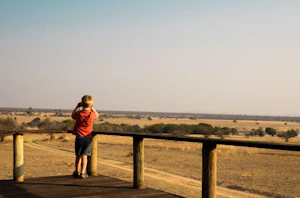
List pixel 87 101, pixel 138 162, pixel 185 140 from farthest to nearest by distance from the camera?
1. pixel 87 101
2. pixel 138 162
3. pixel 185 140

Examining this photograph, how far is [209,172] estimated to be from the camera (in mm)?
5617

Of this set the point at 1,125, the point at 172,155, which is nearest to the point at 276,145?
the point at 172,155

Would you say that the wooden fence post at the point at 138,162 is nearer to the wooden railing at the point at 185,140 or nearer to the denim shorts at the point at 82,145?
the wooden railing at the point at 185,140

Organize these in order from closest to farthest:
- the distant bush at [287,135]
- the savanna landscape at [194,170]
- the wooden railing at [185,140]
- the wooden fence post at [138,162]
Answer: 1. the wooden railing at [185,140]
2. the wooden fence post at [138,162]
3. the savanna landscape at [194,170]
4. the distant bush at [287,135]

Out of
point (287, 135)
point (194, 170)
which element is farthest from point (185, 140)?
point (287, 135)

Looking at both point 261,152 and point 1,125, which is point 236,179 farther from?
point 1,125

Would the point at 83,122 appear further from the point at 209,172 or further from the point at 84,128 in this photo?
the point at 209,172

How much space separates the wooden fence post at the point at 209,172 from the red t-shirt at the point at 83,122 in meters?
2.48

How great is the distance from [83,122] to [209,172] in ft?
8.91

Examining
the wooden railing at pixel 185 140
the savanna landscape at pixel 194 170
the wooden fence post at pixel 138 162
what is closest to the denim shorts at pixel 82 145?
the wooden railing at pixel 185 140

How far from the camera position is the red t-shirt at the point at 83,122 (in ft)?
24.2

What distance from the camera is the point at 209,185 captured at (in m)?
5.58

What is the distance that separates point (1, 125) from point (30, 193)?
32.5 m

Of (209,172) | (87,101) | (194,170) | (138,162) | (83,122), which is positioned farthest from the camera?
(194,170)
